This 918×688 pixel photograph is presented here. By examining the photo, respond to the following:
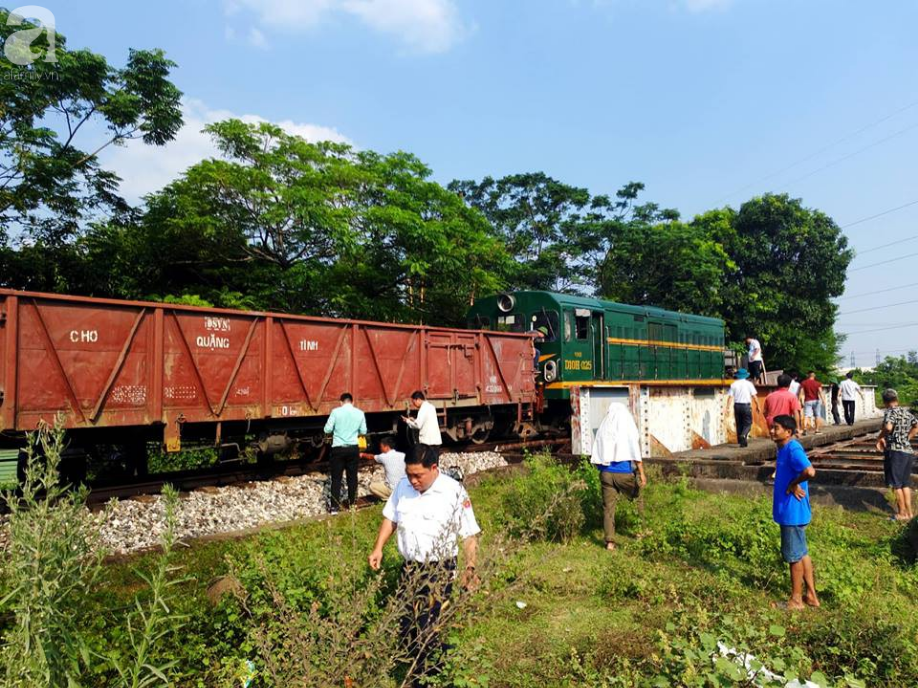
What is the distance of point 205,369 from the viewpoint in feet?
30.1

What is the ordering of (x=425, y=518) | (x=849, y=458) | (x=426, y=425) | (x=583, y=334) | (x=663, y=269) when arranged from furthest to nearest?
1. (x=663, y=269)
2. (x=583, y=334)
3. (x=849, y=458)
4. (x=426, y=425)
5. (x=425, y=518)

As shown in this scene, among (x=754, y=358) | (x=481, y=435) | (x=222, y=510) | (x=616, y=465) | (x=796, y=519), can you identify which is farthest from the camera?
→ (x=754, y=358)

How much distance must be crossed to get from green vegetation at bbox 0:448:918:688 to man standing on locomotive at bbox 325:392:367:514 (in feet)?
2.85

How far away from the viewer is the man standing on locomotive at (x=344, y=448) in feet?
29.0

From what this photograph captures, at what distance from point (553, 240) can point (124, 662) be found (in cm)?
3104

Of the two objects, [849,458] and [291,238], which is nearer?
[849,458]

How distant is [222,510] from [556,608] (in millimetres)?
4886

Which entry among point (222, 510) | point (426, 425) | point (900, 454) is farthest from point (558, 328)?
point (222, 510)

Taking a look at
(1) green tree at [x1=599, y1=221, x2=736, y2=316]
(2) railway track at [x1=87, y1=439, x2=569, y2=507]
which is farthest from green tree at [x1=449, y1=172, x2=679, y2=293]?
(2) railway track at [x1=87, y1=439, x2=569, y2=507]

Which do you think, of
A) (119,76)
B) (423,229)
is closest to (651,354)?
(423,229)

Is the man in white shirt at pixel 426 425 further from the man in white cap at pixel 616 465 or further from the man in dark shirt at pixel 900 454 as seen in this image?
the man in dark shirt at pixel 900 454

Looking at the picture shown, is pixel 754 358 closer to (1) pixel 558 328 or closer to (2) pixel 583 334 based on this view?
(2) pixel 583 334

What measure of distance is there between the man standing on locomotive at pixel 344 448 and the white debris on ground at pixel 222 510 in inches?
14.7

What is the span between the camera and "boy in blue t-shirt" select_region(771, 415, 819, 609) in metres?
5.16
